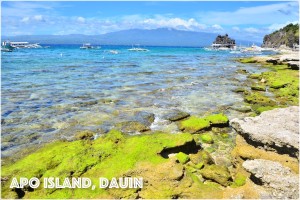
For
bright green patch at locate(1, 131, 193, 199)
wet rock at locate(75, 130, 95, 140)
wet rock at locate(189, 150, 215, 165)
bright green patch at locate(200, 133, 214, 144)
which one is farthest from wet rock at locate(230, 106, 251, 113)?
wet rock at locate(75, 130, 95, 140)

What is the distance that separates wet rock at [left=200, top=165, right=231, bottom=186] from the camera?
1258 cm

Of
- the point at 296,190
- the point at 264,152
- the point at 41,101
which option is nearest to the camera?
the point at 296,190

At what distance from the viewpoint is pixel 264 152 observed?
1444 centimetres

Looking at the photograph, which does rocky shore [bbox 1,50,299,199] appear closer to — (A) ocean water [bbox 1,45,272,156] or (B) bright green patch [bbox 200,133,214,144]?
(B) bright green patch [bbox 200,133,214,144]

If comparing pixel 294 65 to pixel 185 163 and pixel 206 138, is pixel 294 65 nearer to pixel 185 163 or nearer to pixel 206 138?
pixel 206 138

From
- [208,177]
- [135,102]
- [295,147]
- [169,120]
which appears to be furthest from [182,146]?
[135,102]

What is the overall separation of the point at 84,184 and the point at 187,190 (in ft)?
13.1

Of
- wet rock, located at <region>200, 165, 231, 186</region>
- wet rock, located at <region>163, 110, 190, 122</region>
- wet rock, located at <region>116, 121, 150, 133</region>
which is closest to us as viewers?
wet rock, located at <region>200, 165, 231, 186</region>

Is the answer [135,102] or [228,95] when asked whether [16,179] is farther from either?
[228,95]

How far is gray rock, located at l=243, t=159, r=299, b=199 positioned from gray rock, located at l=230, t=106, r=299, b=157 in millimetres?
2096

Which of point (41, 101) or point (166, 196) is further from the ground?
point (41, 101)

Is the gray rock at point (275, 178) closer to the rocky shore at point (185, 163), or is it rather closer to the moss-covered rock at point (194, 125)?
the rocky shore at point (185, 163)

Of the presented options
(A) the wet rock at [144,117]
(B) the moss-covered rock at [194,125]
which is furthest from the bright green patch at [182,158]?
(A) the wet rock at [144,117]

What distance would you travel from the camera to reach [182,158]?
14.3 meters
